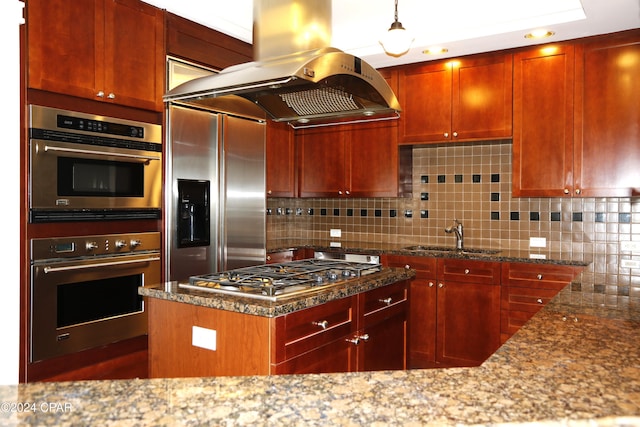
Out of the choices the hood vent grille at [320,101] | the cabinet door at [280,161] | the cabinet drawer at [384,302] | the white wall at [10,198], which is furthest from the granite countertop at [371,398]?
the cabinet door at [280,161]

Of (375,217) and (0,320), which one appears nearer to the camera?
(0,320)

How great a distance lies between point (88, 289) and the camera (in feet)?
9.30

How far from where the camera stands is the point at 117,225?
3010 millimetres

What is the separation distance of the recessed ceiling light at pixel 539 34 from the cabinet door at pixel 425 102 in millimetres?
692

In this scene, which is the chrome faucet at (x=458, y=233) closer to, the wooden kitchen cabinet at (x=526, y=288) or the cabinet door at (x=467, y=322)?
the cabinet door at (x=467, y=322)

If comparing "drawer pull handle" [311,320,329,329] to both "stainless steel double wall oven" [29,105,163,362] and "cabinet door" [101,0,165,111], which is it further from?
"cabinet door" [101,0,165,111]

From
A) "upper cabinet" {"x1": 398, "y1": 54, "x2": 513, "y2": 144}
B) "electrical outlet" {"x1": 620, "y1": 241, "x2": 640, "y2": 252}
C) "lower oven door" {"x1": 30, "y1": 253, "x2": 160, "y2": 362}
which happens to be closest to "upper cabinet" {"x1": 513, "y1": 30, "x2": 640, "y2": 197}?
"upper cabinet" {"x1": 398, "y1": 54, "x2": 513, "y2": 144}

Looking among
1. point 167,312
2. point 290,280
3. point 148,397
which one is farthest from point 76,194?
point 148,397

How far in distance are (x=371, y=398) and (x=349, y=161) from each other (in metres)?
3.87

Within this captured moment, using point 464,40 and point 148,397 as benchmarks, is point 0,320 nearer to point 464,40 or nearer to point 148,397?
point 148,397

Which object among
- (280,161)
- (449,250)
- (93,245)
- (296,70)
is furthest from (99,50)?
(449,250)

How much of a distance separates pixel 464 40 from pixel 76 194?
9.33 feet

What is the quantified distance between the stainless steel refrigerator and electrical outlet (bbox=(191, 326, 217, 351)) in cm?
132

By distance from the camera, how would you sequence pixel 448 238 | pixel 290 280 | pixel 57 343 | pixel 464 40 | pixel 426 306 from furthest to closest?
1. pixel 448 238
2. pixel 426 306
3. pixel 464 40
4. pixel 57 343
5. pixel 290 280
